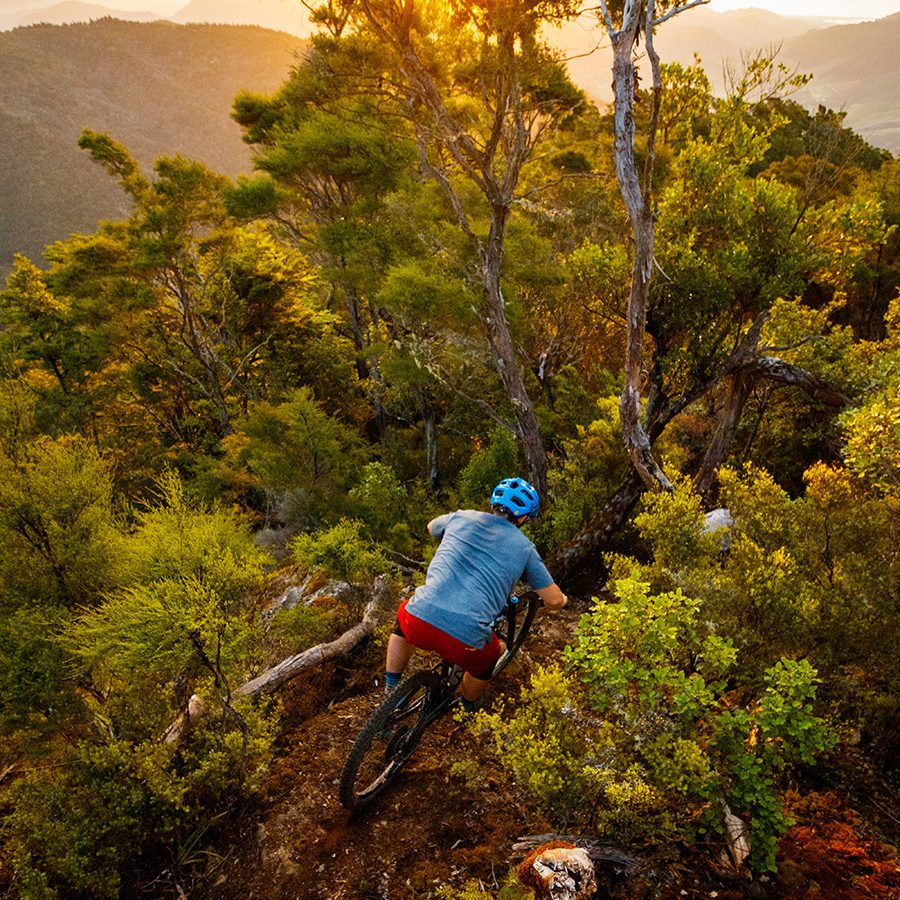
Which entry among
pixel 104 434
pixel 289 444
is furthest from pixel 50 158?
pixel 289 444

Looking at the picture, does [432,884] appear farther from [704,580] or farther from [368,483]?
[368,483]

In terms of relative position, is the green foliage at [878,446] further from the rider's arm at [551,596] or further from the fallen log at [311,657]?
the fallen log at [311,657]

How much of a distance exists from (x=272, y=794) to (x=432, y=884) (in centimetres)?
164

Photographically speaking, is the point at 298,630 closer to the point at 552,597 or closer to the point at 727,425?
the point at 552,597

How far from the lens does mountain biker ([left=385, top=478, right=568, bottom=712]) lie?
356 cm

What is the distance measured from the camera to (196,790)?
13.9 ft

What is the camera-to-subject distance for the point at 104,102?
14138cm

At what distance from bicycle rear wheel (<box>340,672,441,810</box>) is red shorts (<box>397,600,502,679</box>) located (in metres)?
0.33

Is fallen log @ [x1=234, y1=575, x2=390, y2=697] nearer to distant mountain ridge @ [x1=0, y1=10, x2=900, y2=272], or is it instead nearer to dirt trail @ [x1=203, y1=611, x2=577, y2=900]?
dirt trail @ [x1=203, y1=611, x2=577, y2=900]

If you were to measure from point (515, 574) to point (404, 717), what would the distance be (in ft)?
5.30

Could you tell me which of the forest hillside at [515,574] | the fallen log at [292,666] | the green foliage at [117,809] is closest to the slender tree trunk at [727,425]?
the forest hillside at [515,574]

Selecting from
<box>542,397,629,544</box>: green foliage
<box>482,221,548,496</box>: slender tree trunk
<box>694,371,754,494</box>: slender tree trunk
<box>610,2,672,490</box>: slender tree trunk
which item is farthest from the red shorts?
<box>482,221,548,496</box>: slender tree trunk

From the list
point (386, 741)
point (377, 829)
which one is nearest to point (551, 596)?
point (386, 741)

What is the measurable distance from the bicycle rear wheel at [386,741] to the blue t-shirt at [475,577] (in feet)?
1.87
